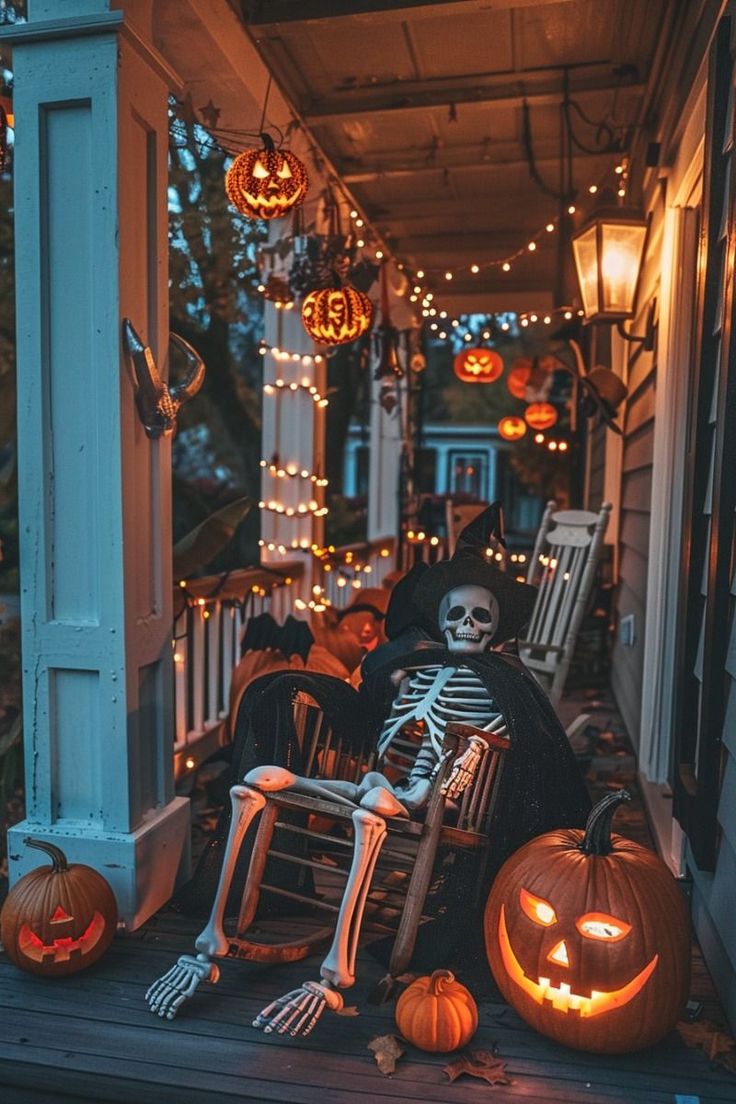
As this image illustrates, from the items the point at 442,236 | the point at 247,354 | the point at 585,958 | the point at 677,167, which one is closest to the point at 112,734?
the point at 585,958

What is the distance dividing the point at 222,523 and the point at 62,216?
A: 122cm

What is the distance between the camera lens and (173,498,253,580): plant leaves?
319 cm

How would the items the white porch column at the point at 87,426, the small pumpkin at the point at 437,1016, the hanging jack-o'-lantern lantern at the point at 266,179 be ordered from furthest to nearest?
the hanging jack-o'-lantern lantern at the point at 266,179
the white porch column at the point at 87,426
the small pumpkin at the point at 437,1016

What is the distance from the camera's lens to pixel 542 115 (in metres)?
4.48

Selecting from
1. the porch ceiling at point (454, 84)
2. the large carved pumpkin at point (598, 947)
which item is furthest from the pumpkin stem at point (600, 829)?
the porch ceiling at point (454, 84)

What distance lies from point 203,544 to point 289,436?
6.39ft

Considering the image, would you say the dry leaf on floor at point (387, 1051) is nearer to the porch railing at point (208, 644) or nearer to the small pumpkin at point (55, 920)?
the small pumpkin at point (55, 920)

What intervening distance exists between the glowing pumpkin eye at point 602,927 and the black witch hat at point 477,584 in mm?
887

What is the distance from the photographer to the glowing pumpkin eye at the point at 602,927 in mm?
1900

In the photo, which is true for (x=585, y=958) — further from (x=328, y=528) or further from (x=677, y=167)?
(x=328, y=528)

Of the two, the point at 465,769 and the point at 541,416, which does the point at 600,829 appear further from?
the point at 541,416

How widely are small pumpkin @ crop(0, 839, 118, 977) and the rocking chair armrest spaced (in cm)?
105

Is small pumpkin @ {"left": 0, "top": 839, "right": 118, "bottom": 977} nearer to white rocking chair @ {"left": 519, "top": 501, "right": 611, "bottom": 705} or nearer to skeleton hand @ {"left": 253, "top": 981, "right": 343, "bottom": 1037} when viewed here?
skeleton hand @ {"left": 253, "top": 981, "right": 343, "bottom": 1037}

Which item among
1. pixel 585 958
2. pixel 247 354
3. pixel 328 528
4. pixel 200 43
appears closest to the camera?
pixel 585 958
